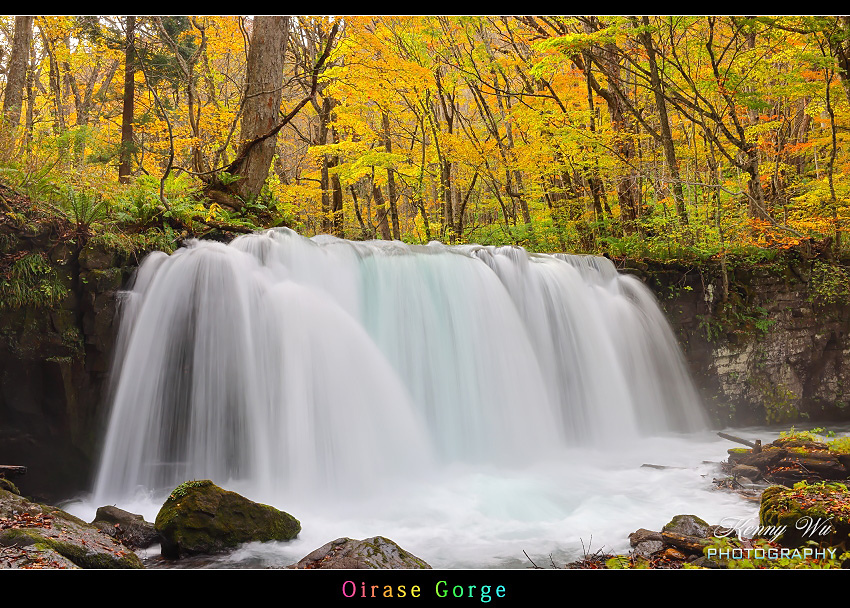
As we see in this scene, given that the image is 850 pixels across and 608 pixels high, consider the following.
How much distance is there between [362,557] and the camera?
364 centimetres

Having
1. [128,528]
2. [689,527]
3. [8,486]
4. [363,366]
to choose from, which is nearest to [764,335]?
[689,527]

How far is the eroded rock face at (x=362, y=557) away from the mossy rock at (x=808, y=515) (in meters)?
2.86

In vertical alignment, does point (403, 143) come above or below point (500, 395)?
above

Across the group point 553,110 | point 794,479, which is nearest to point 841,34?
point 553,110

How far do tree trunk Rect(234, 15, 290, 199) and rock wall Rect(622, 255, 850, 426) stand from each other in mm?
7489

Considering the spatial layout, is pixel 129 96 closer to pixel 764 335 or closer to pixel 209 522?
pixel 209 522

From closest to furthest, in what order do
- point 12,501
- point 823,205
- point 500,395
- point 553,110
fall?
point 12,501
point 500,395
point 823,205
point 553,110

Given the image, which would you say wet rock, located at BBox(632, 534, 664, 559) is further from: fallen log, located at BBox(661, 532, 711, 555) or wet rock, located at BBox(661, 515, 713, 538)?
wet rock, located at BBox(661, 515, 713, 538)

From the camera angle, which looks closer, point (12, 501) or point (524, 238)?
point (12, 501)

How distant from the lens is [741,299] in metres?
11.0

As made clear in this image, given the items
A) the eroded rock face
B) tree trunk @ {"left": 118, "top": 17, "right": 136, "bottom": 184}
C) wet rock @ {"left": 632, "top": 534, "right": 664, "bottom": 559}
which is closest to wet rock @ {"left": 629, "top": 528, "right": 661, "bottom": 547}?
wet rock @ {"left": 632, "top": 534, "right": 664, "bottom": 559}

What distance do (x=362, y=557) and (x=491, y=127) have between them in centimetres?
1360
